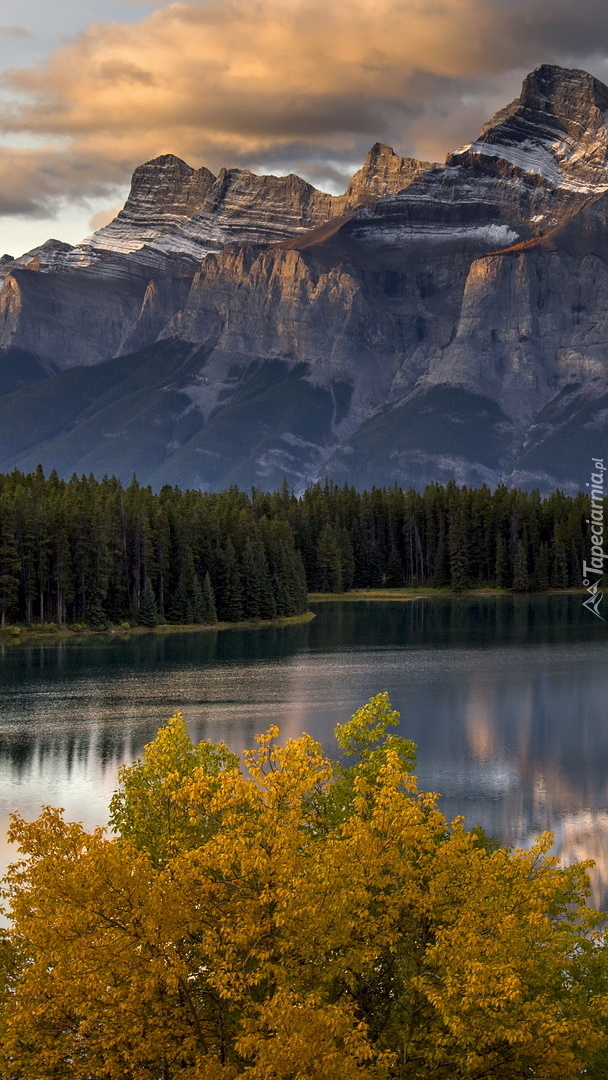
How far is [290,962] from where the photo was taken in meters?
27.6

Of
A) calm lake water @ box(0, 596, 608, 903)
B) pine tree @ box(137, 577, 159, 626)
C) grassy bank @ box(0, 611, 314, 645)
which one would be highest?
pine tree @ box(137, 577, 159, 626)

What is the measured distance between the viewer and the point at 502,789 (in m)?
69.8

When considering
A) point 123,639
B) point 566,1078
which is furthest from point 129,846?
point 123,639

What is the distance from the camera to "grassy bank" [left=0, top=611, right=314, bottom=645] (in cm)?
16012

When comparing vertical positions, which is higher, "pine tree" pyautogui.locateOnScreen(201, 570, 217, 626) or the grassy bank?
"pine tree" pyautogui.locateOnScreen(201, 570, 217, 626)

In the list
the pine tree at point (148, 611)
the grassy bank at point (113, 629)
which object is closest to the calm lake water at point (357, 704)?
the grassy bank at point (113, 629)

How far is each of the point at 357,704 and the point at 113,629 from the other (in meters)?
80.7

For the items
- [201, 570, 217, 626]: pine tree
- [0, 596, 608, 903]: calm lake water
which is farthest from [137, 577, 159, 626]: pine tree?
[201, 570, 217, 626]: pine tree

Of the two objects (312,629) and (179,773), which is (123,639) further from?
(179,773)

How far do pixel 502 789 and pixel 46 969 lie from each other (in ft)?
149

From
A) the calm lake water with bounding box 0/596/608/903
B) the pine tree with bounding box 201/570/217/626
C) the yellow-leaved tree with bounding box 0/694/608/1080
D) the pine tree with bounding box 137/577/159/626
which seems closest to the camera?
the yellow-leaved tree with bounding box 0/694/608/1080

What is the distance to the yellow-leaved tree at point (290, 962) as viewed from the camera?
85.2 ft

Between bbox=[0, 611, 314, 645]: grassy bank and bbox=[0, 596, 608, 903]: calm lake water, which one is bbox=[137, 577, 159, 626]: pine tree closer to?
bbox=[0, 611, 314, 645]: grassy bank

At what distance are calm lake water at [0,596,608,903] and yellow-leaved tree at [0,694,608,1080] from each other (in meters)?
22.5
